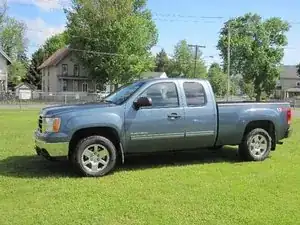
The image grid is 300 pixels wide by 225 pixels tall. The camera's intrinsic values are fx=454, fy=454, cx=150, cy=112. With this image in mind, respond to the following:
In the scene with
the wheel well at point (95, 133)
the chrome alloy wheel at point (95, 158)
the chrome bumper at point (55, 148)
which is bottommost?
the chrome alloy wheel at point (95, 158)

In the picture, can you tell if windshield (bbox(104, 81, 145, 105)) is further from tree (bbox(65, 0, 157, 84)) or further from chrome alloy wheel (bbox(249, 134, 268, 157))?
tree (bbox(65, 0, 157, 84))

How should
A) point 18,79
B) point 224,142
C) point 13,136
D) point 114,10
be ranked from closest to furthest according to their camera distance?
point 224,142, point 13,136, point 114,10, point 18,79

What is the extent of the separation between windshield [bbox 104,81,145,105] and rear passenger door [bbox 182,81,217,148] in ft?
3.11

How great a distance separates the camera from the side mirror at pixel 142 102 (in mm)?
8461

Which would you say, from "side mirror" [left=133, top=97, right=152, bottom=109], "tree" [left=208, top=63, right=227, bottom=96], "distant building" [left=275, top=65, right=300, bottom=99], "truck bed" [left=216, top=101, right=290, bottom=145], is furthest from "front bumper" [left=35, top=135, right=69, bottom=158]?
"distant building" [left=275, top=65, right=300, bottom=99]

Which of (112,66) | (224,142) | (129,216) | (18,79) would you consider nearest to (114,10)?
(112,66)

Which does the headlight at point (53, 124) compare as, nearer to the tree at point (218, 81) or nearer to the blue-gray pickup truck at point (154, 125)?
the blue-gray pickup truck at point (154, 125)

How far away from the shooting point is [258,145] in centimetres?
991

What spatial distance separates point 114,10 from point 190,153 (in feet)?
156

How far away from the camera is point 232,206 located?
6.29 meters

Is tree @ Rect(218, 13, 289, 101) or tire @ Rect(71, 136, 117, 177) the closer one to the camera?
tire @ Rect(71, 136, 117, 177)

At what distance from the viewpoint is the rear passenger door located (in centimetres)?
898

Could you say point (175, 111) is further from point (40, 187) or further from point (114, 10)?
point (114, 10)

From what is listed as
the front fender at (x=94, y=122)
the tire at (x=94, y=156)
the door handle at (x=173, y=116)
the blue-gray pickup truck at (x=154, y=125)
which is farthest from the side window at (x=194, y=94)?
the tire at (x=94, y=156)
